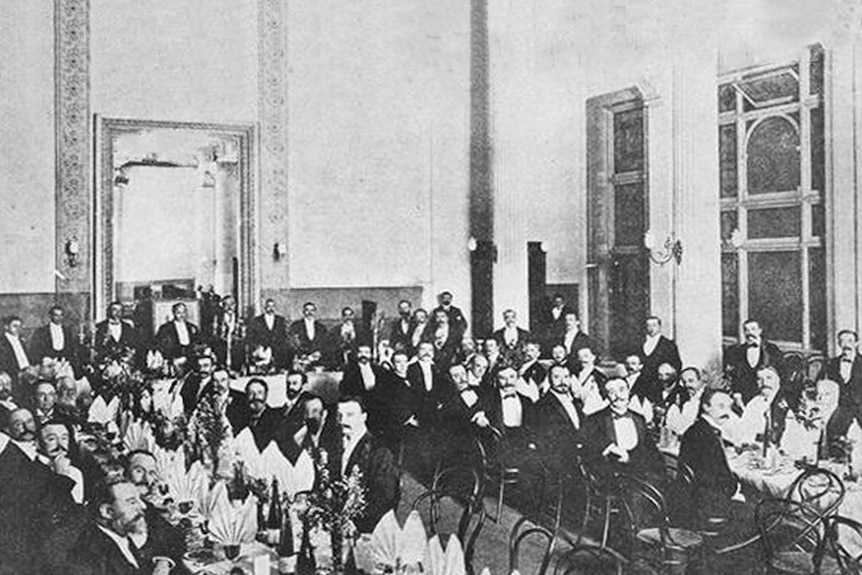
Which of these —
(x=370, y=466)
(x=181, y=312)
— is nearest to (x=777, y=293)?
(x=370, y=466)

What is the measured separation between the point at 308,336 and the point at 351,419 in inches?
33.6

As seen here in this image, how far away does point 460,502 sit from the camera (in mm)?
4805

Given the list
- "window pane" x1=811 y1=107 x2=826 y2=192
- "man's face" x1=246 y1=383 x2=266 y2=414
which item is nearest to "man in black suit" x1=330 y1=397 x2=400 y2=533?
"man's face" x1=246 y1=383 x2=266 y2=414

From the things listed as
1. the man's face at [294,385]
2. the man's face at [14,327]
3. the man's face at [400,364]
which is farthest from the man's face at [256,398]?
the man's face at [14,327]

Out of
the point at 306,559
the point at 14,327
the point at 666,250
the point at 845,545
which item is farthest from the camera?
the point at 666,250

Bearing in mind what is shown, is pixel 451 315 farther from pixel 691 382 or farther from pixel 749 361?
pixel 749 361

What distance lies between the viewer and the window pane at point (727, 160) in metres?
4.85

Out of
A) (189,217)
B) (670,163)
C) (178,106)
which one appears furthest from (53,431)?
(670,163)

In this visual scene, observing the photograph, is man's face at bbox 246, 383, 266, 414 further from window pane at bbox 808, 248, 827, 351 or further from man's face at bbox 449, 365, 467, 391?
window pane at bbox 808, 248, 827, 351

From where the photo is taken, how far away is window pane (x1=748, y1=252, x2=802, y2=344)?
184 inches

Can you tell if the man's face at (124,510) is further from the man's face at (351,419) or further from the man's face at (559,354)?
the man's face at (559,354)

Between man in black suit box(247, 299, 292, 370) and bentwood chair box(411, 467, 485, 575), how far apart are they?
1334 millimetres

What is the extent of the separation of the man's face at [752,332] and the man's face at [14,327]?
3.69 metres

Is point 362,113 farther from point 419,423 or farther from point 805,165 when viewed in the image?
point 805,165
